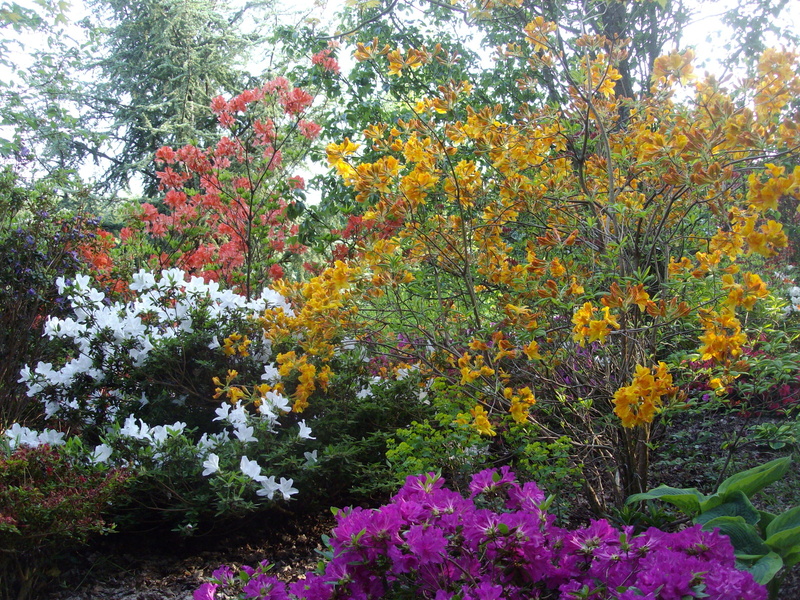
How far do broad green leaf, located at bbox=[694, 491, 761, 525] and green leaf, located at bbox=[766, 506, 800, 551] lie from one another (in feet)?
0.22

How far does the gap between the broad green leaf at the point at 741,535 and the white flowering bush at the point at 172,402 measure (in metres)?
1.40

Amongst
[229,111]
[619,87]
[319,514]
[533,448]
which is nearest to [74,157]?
[229,111]

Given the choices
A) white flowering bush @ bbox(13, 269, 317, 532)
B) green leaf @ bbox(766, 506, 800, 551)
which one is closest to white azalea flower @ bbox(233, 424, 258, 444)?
white flowering bush @ bbox(13, 269, 317, 532)

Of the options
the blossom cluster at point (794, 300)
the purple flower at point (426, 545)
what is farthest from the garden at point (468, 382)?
the blossom cluster at point (794, 300)

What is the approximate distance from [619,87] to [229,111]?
2923mm

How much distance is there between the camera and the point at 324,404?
287 centimetres

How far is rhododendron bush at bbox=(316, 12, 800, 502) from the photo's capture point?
174 cm

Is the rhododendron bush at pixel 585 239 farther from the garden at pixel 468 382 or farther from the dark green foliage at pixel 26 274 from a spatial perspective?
the dark green foliage at pixel 26 274

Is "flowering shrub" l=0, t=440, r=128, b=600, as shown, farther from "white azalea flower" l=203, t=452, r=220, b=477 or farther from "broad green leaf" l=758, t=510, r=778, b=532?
"broad green leaf" l=758, t=510, r=778, b=532

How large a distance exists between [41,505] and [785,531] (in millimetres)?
2040

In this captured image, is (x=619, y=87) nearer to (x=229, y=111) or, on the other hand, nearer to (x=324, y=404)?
(x=229, y=111)

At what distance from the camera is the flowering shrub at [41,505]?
189 cm

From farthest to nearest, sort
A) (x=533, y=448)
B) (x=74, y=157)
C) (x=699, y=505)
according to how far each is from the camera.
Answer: (x=74, y=157) < (x=533, y=448) < (x=699, y=505)

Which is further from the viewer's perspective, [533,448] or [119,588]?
[119,588]
